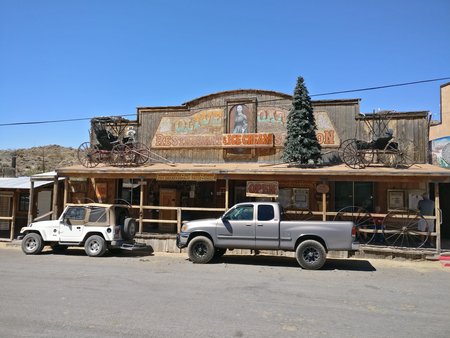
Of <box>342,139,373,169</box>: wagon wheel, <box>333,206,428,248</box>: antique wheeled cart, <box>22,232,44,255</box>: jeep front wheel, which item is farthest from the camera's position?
<box>342,139,373,169</box>: wagon wheel

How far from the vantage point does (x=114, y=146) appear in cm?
1820

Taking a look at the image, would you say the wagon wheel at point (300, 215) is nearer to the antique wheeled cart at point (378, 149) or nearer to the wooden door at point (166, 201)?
the antique wheeled cart at point (378, 149)

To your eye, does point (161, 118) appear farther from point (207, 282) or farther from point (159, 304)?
point (159, 304)

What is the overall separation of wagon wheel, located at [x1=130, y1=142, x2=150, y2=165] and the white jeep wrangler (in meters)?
4.51

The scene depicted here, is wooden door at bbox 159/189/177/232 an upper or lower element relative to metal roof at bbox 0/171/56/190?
lower

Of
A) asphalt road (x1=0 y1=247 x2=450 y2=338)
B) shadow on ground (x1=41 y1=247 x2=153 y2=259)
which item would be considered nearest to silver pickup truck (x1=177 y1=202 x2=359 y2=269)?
asphalt road (x1=0 y1=247 x2=450 y2=338)

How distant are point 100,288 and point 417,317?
6033 millimetres

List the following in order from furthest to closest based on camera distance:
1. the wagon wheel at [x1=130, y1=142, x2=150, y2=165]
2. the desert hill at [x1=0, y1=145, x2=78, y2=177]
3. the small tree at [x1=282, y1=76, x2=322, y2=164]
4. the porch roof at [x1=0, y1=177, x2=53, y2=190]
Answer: the desert hill at [x1=0, y1=145, x2=78, y2=177] < the wagon wheel at [x1=130, y1=142, x2=150, y2=165] < the porch roof at [x1=0, y1=177, x2=53, y2=190] < the small tree at [x1=282, y1=76, x2=322, y2=164]

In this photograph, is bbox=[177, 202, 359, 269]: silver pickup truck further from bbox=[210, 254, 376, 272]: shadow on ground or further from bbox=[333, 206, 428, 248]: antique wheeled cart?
bbox=[333, 206, 428, 248]: antique wheeled cart

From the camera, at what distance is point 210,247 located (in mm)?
12094

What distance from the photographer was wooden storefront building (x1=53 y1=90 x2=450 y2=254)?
52.1 feet

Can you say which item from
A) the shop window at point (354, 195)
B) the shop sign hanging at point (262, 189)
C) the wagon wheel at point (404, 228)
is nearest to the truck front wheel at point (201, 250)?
the shop sign hanging at point (262, 189)

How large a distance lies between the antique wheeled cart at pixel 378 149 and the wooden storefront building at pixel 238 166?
0.18 meters

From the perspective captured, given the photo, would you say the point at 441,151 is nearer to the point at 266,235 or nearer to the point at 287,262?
the point at 287,262
